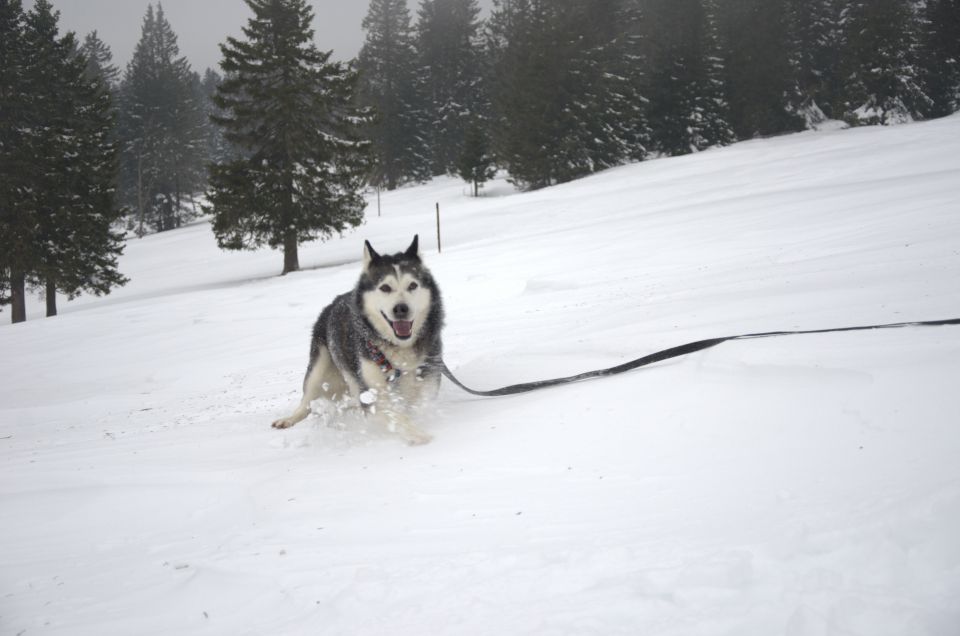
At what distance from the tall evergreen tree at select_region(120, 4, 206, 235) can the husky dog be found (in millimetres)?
58294

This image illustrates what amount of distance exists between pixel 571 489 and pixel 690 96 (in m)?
47.3

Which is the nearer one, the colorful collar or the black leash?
the black leash

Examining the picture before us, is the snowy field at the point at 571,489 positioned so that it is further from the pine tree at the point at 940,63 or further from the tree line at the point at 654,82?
the pine tree at the point at 940,63

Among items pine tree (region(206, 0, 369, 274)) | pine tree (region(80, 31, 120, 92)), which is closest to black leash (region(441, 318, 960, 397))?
pine tree (region(206, 0, 369, 274))

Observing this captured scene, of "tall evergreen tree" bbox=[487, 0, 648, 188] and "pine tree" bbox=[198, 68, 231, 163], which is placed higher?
"pine tree" bbox=[198, 68, 231, 163]

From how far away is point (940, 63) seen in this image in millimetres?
38500

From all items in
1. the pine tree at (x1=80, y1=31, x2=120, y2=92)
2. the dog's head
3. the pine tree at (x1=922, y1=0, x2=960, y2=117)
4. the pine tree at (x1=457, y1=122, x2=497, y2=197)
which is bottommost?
the dog's head

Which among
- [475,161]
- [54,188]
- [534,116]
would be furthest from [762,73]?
[54,188]

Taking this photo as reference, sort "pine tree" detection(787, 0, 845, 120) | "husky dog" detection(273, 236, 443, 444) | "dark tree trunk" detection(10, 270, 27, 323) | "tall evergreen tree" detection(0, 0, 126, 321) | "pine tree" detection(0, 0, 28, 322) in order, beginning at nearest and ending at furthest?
"husky dog" detection(273, 236, 443, 444)
"pine tree" detection(0, 0, 28, 322)
"tall evergreen tree" detection(0, 0, 126, 321)
"dark tree trunk" detection(10, 270, 27, 323)
"pine tree" detection(787, 0, 845, 120)

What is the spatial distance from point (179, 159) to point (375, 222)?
36.3 metres

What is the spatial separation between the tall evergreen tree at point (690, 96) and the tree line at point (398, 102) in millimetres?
159

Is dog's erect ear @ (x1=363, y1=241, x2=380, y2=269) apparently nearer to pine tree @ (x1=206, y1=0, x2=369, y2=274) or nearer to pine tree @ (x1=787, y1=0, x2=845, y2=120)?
pine tree @ (x1=206, y1=0, x2=369, y2=274)

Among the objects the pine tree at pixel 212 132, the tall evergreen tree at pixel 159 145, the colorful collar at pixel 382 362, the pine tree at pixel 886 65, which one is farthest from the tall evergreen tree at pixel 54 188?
the pine tree at pixel 886 65

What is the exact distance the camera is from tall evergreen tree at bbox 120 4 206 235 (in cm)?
5556
